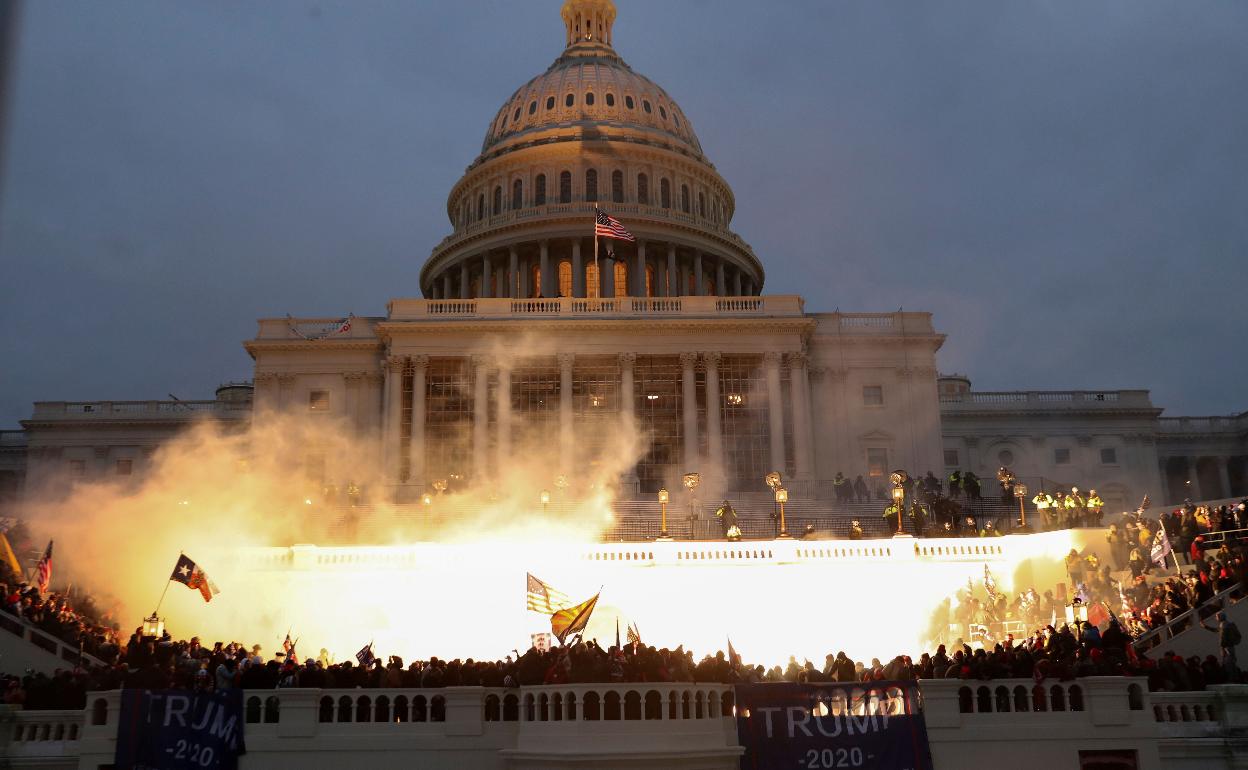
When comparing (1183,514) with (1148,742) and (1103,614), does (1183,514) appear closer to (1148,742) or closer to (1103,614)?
(1103,614)

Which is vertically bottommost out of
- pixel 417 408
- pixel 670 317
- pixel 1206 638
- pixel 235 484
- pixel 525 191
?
pixel 1206 638

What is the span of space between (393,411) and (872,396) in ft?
79.0

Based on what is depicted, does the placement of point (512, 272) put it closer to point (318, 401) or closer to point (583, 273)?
point (583, 273)

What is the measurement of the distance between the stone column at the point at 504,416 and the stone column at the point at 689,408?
27.6 ft

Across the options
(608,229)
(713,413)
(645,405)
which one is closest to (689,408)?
(713,413)

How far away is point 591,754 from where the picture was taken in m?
18.3

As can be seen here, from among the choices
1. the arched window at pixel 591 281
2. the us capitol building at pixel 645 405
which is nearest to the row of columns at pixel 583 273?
the arched window at pixel 591 281

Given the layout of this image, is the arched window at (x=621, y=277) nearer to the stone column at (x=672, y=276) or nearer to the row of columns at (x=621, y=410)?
the stone column at (x=672, y=276)

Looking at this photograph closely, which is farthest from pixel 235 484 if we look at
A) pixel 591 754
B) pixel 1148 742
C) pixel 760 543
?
pixel 1148 742

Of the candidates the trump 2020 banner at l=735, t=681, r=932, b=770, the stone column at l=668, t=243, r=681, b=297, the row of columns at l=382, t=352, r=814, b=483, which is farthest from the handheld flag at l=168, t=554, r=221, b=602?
the stone column at l=668, t=243, r=681, b=297

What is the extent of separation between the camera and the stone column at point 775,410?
5625 centimetres

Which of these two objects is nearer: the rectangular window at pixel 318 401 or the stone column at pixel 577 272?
the rectangular window at pixel 318 401

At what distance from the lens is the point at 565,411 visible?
56.8 metres

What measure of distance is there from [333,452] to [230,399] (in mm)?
22747
